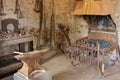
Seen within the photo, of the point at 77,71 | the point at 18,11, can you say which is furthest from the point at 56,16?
the point at 77,71

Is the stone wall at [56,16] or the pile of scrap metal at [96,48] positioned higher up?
the stone wall at [56,16]

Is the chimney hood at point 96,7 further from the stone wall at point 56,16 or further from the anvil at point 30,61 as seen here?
the anvil at point 30,61

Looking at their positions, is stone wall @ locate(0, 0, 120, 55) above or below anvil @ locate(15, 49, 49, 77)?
above

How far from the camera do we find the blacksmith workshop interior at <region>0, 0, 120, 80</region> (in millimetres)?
3809

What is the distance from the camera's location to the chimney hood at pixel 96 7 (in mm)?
4211

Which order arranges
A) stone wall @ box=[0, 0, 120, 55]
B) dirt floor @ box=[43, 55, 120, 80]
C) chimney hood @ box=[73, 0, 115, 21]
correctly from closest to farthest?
dirt floor @ box=[43, 55, 120, 80]
chimney hood @ box=[73, 0, 115, 21]
stone wall @ box=[0, 0, 120, 55]

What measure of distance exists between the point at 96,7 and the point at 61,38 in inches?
67.2

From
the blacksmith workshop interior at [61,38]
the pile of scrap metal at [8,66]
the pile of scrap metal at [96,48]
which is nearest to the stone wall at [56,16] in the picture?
the blacksmith workshop interior at [61,38]

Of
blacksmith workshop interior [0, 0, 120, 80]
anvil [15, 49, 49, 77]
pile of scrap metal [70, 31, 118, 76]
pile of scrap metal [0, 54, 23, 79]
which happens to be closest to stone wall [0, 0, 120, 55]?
blacksmith workshop interior [0, 0, 120, 80]

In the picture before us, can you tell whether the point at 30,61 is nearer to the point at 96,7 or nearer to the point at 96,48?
the point at 96,48

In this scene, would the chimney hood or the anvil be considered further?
the chimney hood

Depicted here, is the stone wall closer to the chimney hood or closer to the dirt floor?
the chimney hood

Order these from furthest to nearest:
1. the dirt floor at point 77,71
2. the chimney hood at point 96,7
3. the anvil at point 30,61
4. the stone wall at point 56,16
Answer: the stone wall at point 56,16
the chimney hood at point 96,7
the dirt floor at point 77,71
the anvil at point 30,61

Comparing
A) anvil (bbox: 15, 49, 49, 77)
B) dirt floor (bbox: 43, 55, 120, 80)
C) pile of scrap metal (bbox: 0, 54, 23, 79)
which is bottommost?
dirt floor (bbox: 43, 55, 120, 80)
